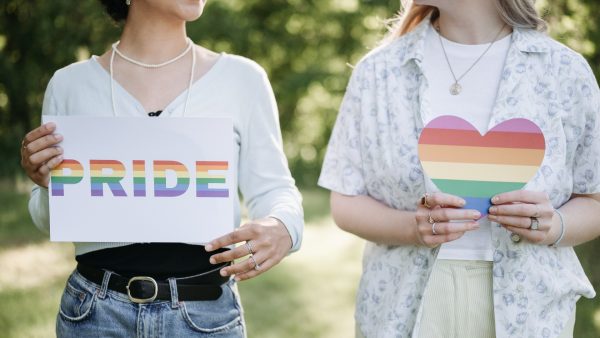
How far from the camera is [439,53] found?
227cm

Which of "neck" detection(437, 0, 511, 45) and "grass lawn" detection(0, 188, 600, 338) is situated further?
"grass lawn" detection(0, 188, 600, 338)

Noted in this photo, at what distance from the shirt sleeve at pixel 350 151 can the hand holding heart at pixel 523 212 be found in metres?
0.49

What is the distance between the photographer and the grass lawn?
4.88 metres

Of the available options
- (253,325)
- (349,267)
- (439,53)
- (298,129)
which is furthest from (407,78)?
(298,129)

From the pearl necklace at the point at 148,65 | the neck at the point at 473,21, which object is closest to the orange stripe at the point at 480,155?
the neck at the point at 473,21

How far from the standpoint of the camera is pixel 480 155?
77.2 inches

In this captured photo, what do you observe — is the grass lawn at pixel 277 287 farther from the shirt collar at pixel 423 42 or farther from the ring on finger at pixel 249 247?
the ring on finger at pixel 249 247

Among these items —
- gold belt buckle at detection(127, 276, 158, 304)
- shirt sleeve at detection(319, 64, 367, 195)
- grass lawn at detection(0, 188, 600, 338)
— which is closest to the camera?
gold belt buckle at detection(127, 276, 158, 304)

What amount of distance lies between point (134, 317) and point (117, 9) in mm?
918

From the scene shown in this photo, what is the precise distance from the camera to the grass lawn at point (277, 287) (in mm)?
4879

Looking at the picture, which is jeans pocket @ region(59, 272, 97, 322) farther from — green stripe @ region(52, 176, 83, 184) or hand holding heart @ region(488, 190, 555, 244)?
hand holding heart @ region(488, 190, 555, 244)

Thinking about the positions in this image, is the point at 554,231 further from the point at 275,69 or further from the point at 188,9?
the point at 275,69

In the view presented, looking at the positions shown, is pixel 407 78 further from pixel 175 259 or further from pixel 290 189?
pixel 175 259

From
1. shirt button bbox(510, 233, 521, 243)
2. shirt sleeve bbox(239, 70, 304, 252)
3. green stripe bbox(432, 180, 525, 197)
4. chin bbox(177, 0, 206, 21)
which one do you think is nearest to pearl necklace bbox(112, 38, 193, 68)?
chin bbox(177, 0, 206, 21)
